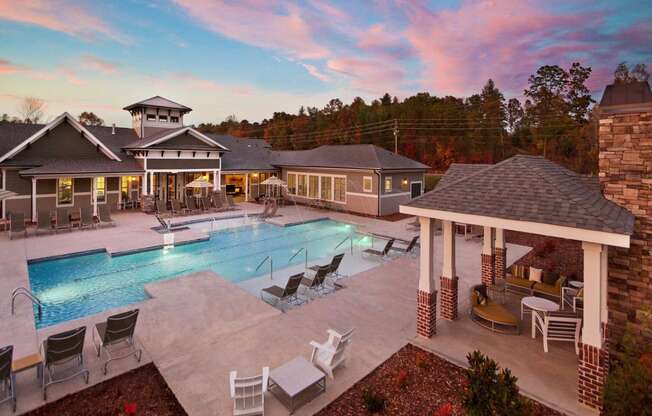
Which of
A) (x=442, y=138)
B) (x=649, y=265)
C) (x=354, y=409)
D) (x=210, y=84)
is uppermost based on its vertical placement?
(x=210, y=84)

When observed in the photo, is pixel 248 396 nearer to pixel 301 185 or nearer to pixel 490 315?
pixel 490 315

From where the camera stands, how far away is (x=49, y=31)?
2042cm

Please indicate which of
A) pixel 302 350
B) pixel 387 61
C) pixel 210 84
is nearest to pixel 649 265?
pixel 302 350

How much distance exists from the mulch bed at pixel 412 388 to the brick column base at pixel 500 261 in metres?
4.92

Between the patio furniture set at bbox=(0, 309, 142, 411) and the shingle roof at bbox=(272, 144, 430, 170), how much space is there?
55.4 ft

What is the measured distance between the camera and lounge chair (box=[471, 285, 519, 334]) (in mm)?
6662

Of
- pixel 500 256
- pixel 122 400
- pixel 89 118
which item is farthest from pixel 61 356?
pixel 89 118

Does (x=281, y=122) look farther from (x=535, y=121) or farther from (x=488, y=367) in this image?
(x=488, y=367)

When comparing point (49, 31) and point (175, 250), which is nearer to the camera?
point (175, 250)

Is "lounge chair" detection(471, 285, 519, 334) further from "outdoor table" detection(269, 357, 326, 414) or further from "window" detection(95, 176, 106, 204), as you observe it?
"window" detection(95, 176, 106, 204)

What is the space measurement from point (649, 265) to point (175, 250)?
48.0 ft

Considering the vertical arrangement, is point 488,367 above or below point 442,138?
below

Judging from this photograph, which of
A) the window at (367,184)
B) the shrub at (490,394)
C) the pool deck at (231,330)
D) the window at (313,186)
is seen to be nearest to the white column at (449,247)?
the pool deck at (231,330)

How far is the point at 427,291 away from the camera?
662 centimetres
